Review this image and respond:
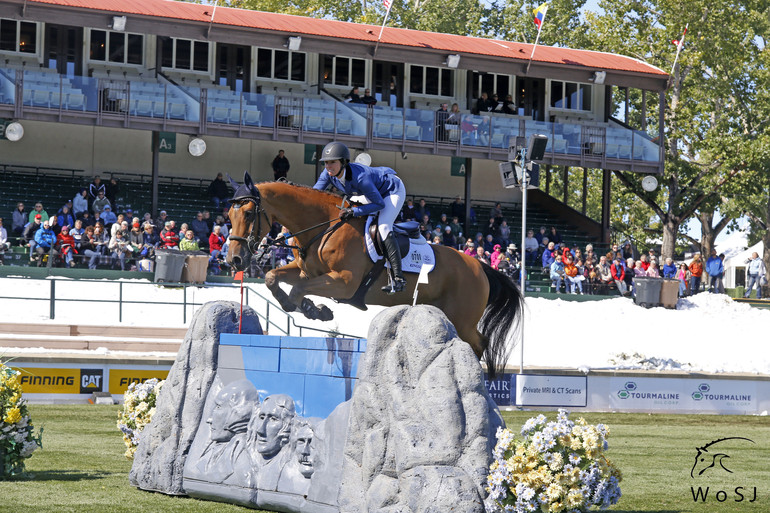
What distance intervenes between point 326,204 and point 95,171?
21420 millimetres

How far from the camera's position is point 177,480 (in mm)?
9344

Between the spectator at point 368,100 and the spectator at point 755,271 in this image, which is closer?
the spectator at point 368,100

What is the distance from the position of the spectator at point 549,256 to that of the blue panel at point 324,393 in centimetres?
1947

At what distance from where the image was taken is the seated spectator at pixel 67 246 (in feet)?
76.0

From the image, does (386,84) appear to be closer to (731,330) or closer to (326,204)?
(731,330)

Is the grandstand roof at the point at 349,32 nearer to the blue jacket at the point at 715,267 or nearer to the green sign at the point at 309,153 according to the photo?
the green sign at the point at 309,153

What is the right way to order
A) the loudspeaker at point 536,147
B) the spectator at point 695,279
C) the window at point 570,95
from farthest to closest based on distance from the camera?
the window at point 570,95 < the spectator at point 695,279 < the loudspeaker at point 536,147

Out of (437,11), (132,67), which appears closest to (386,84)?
(132,67)

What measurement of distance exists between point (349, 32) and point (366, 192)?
74.3ft

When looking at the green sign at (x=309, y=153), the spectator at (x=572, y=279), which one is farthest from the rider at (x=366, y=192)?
the green sign at (x=309, y=153)

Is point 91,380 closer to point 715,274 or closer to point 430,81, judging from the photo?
point 715,274

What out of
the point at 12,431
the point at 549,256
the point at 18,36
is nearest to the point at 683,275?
the point at 549,256

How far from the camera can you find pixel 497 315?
11.9m

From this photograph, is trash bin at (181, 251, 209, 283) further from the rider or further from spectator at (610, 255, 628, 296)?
the rider
